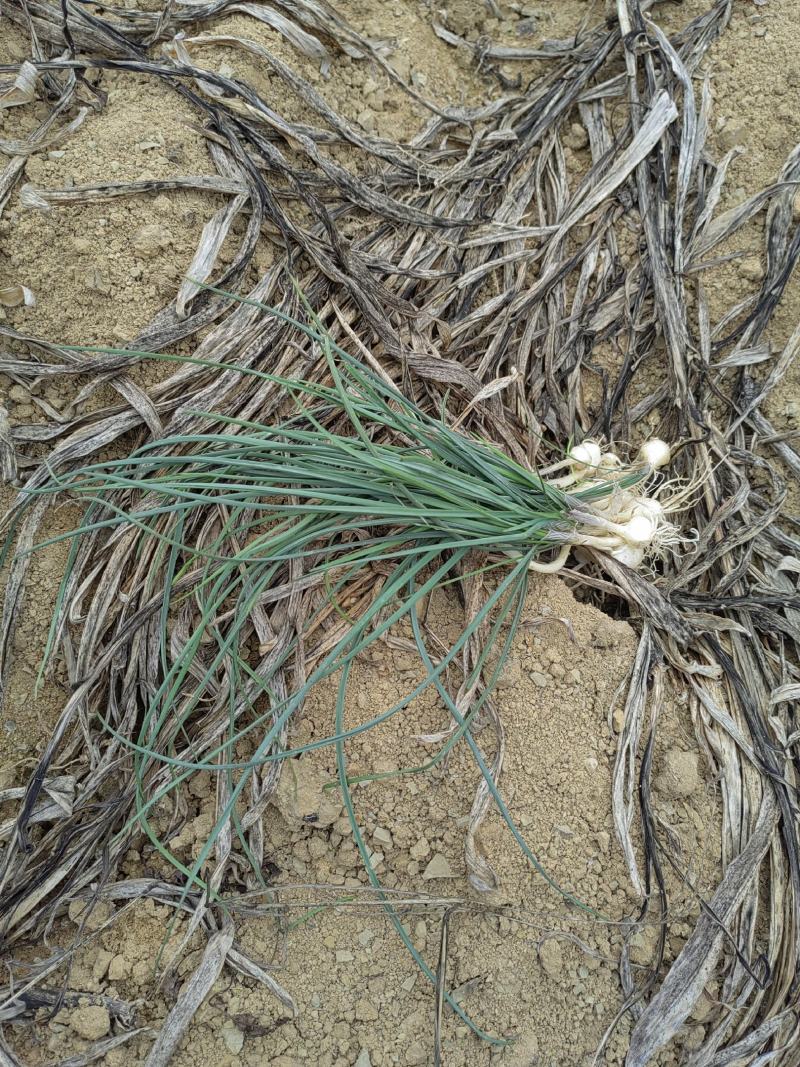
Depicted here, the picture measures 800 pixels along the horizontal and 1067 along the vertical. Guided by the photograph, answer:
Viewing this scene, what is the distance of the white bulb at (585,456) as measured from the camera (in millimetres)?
1185

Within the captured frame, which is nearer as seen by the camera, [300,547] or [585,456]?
[300,547]

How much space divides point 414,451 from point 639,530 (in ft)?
1.30

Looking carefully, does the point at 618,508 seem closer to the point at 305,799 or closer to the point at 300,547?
the point at 300,547

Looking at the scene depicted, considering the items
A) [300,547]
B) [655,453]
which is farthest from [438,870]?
[655,453]

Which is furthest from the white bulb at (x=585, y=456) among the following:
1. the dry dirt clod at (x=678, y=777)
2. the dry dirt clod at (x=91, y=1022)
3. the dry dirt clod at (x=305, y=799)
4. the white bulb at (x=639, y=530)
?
the dry dirt clod at (x=91, y=1022)

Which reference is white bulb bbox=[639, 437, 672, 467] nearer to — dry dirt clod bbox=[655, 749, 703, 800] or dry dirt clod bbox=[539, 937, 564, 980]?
dry dirt clod bbox=[655, 749, 703, 800]

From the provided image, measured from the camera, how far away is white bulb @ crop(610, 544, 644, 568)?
3.76ft

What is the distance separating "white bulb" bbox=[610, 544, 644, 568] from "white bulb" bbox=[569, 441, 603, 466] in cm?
16

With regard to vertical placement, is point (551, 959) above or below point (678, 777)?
below

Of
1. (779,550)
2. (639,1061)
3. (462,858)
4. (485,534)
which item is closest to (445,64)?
(485,534)

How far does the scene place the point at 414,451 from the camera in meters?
1.10

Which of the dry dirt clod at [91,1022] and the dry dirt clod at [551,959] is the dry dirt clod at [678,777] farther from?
the dry dirt clod at [91,1022]

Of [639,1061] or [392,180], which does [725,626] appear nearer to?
[639,1061]

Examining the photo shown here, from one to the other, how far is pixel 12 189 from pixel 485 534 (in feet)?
3.09
